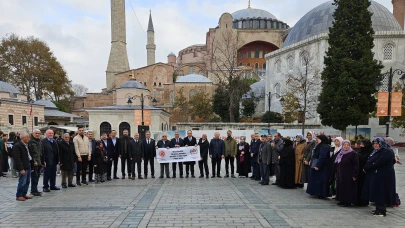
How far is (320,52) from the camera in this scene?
1157 inches

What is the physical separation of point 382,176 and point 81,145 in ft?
27.8

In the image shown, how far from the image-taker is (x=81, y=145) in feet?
29.9

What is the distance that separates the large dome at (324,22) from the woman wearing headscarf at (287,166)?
27.4 metres

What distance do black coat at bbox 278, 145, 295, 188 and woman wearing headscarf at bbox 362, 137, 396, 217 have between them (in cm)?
264

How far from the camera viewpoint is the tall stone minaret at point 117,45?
2184 inches

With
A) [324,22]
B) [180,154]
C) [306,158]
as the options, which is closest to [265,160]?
[306,158]

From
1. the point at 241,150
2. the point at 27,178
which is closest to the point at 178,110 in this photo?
the point at 241,150

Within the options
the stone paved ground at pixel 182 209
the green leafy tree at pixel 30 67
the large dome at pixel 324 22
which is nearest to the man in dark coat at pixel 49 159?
the stone paved ground at pixel 182 209

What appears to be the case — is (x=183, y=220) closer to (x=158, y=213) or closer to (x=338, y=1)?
(x=158, y=213)

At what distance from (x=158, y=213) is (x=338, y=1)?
23.0 meters

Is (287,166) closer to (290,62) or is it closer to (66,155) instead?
(66,155)

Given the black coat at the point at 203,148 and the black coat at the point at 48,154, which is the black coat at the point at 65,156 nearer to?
the black coat at the point at 48,154

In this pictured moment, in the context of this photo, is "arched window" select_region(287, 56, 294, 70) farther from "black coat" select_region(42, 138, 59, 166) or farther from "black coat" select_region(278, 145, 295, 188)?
"black coat" select_region(42, 138, 59, 166)

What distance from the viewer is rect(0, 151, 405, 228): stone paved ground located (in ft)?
17.3
